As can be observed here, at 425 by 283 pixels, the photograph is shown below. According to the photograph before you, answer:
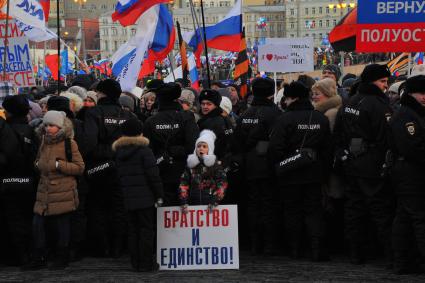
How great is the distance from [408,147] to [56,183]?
11.0 feet

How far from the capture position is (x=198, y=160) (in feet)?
29.3

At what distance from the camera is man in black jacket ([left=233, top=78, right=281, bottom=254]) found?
952cm

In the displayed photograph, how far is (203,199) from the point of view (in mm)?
9023

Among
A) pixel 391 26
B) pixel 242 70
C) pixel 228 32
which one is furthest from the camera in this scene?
pixel 228 32

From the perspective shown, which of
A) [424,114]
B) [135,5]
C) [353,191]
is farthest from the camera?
[135,5]

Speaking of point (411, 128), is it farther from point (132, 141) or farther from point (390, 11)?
point (132, 141)

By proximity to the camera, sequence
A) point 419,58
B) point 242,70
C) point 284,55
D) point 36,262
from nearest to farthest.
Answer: point 36,262 → point 242,70 → point 284,55 → point 419,58

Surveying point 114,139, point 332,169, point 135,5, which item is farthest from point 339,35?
point 135,5

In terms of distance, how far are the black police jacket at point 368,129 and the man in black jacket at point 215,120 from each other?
1.40m

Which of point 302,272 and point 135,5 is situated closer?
point 302,272

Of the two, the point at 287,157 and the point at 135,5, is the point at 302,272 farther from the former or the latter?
the point at 135,5

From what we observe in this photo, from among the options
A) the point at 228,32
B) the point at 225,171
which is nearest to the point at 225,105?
the point at 225,171

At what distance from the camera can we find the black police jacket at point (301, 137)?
9.06 metres

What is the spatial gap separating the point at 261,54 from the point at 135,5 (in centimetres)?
222
